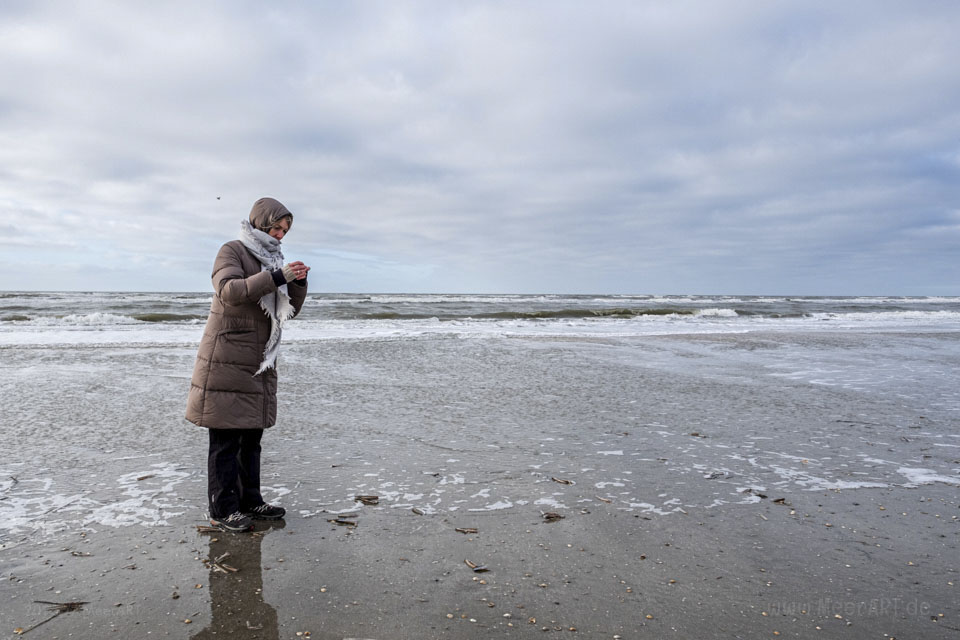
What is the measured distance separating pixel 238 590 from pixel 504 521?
1501mm

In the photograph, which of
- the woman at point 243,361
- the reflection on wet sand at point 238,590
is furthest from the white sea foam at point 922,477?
the woman at point 243,361

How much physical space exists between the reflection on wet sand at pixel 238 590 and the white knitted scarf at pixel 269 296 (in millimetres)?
956

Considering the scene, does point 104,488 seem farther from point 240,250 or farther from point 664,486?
point 664,486

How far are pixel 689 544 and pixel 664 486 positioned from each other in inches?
36.9

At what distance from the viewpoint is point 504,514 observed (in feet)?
11.6

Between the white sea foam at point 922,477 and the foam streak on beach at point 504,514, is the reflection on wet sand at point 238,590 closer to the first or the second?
the foam streak on beach at point 504,514

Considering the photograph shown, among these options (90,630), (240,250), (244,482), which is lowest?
(90,630)

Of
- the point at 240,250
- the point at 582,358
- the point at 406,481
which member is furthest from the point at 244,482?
the point at 582,358

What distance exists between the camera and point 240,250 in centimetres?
343

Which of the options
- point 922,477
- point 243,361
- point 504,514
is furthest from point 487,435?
point 922,477

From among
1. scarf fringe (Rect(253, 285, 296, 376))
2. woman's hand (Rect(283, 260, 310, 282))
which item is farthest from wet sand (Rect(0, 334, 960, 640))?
woman's hand (Rect(283, 260, 310, 282))

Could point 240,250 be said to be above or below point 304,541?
above

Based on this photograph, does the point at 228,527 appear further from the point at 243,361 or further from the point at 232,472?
the point at 243,361

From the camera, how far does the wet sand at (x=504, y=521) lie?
96.0 inches
